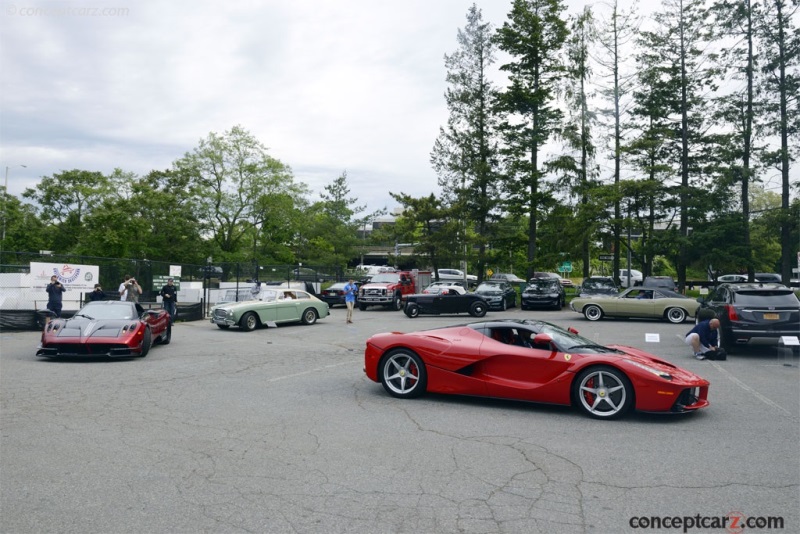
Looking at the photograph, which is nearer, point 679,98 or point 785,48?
point 785,48

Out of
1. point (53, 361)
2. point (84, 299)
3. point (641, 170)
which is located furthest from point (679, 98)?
point (53, 361)

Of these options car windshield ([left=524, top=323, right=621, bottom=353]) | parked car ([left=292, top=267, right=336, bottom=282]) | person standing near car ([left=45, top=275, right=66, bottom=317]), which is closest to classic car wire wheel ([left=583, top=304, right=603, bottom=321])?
car windshield ([left=524, top=323, right=621, bottom=353])

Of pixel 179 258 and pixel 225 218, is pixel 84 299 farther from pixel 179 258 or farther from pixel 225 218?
pixel 225 218

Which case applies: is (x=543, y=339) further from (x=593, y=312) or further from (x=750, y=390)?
(x=593, y=312)

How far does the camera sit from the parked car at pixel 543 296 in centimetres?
2928

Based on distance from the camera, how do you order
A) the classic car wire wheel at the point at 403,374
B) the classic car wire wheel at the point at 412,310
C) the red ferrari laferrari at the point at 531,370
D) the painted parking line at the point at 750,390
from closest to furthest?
the red ferrari laferrari at the point at 531,370, the painted parking line at the point at 750,390, the classic car wire wheel at the point at 403,374, the classic car wire wheel at the point at 412,310

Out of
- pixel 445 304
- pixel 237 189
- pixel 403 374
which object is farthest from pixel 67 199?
pixel 403 374

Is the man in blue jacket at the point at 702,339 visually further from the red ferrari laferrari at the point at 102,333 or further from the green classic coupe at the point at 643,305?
the red ferrari laferrari at the point at 102,333

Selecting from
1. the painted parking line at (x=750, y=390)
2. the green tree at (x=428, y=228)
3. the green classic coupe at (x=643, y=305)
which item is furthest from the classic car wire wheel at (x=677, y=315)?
the green tree at (x=428, y=228)

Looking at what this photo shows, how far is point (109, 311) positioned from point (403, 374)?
7.86 meters

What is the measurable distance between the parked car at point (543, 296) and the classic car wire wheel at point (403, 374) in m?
21.8

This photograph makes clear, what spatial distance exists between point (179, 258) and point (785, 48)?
43.1 metres

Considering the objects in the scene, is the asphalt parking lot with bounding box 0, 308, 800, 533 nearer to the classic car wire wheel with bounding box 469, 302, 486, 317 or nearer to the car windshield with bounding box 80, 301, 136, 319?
the car windshield with bounding box 80, 301, 136, 319

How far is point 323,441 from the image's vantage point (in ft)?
20.0
